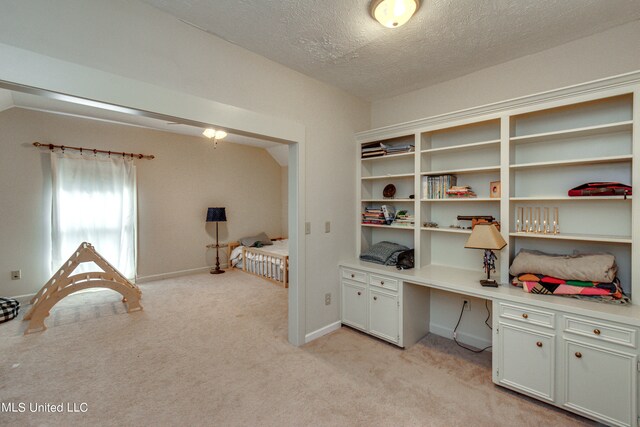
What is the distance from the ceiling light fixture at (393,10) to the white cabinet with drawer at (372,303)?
2089 mm

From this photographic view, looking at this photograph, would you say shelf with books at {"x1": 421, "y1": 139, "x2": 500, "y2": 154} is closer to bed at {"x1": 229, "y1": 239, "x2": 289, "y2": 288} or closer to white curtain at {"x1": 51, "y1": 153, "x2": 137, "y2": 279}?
bed at {"x1": 229, "y1": 239, "x2": 289, "y2": 288}

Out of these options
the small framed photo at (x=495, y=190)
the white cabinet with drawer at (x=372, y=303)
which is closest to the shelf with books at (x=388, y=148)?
the small framed photo at (x=495, y=190)

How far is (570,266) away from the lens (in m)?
2.02

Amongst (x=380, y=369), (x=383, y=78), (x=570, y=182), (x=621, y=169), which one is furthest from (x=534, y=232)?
(x=383, y=78)

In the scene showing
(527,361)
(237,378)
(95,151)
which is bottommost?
(237,378)

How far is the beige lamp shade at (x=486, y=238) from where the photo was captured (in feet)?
7.20

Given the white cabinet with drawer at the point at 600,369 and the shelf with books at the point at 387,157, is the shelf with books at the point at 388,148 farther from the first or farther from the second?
the white cabinet with drawer at the point at 600,369

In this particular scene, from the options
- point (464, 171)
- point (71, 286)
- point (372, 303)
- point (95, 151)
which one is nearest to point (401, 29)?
point (464, 171)

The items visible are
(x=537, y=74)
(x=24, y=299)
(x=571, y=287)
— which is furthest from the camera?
(x=24, y=299)

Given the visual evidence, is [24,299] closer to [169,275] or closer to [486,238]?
[169,275]

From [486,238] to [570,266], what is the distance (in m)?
0.56

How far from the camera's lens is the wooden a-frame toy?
3.09 meters

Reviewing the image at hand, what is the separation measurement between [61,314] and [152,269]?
155 centimetres

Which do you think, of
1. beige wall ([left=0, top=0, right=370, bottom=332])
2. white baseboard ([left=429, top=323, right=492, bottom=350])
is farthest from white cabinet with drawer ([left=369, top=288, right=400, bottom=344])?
white baseboard ([left=429, top=323, right=492, bottom=350])
